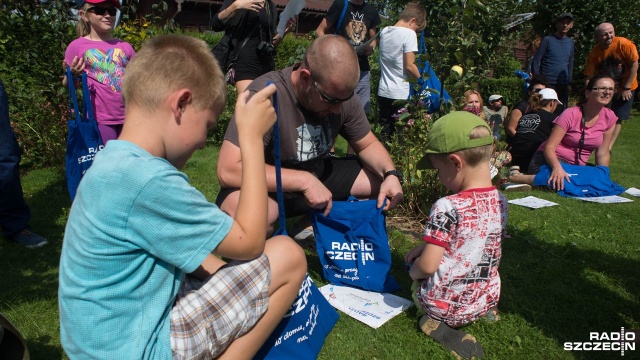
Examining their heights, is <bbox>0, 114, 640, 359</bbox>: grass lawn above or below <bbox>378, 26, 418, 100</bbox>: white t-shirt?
below

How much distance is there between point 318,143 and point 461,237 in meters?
1.21

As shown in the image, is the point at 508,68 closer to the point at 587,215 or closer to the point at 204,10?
the point at 204,10

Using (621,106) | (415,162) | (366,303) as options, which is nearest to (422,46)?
(415,162)

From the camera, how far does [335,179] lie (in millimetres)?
3250

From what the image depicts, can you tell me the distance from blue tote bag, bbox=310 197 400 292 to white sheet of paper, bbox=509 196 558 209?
2.35 metres

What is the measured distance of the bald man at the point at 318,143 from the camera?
2537 mm

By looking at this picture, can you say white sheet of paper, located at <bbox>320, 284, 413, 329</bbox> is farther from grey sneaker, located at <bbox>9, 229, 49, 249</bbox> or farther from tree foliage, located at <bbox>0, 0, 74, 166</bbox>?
tree foliage, located at <bbox>0, 0, 74, 166</bbox>

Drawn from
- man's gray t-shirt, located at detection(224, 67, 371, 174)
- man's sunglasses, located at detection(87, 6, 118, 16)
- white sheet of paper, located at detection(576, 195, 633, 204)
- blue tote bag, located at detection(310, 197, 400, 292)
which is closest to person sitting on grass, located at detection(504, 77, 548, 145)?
white sheet of paper, located at detection(576, 195, 633, 204)

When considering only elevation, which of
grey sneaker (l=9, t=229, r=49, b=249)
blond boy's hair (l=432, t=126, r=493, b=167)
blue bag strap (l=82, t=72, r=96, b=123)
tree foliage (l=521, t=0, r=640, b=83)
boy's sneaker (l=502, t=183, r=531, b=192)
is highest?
tree foliage (l=521, t=0, r=640, b=83)

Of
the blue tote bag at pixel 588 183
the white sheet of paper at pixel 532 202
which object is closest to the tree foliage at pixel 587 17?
the blue tote bag at pixel 588 183

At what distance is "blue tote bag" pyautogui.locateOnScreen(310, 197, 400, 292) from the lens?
2756 millimetres

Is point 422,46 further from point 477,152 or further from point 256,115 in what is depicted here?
point 256,115

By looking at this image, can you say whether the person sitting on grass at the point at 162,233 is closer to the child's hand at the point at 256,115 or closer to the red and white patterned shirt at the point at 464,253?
the child's hand at the point at 256,115

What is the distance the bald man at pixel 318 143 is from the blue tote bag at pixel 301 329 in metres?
0.47
